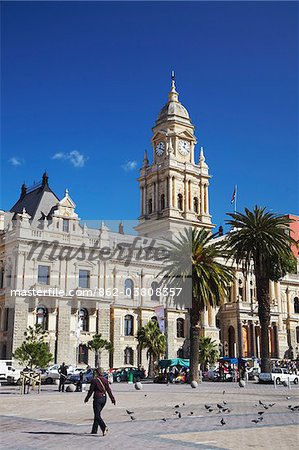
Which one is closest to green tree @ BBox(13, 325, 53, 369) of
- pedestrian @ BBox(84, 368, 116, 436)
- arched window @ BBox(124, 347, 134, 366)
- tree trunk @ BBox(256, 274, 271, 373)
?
tree trunk @ BBox(256, 274, 271, 373)

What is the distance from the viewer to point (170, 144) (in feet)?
304

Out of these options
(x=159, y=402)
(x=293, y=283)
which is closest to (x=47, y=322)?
(x=159, y=402)

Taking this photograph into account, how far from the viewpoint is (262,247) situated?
46.4 metres

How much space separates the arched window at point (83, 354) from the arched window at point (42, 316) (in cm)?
515

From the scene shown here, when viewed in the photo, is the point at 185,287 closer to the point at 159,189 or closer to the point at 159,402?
the point at 159,402

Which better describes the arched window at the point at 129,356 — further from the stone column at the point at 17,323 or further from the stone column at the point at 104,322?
the stone column at the point at 17,323

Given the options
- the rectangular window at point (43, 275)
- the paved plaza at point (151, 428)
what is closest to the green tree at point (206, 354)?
the rectangular window at point (43, 275)

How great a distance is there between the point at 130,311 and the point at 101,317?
6290 mm

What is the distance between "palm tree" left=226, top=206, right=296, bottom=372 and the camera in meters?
45.8

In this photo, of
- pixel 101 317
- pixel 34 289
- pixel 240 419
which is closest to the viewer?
pixel 240 419

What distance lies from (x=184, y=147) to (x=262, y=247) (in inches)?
1975

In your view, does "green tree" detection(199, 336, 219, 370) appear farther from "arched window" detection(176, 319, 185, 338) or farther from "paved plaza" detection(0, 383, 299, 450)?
"paved plaza" detection(0, 383, 299, 450)

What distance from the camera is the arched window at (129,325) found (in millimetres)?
70250

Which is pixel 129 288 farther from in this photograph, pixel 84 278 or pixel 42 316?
pixel 42 316
